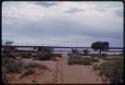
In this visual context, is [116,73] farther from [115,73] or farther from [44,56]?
[44,56]

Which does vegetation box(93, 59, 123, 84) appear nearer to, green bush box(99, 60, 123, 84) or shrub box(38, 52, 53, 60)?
green bush box(99, 60, 123, 84)

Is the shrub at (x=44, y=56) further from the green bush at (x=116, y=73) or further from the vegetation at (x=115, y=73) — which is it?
the green bush at (x=116, y=73)

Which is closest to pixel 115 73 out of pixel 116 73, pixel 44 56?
pixel 116 73

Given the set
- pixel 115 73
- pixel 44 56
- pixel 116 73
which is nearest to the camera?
pixel 116 73

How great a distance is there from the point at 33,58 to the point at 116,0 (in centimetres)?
2166

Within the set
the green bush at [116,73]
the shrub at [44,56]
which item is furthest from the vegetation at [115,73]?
the shrub at [44,56]

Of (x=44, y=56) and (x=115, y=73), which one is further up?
(x=115, y=73)

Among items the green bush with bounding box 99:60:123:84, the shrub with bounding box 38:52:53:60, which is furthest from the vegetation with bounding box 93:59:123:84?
the shrub with bounding box 38:52:53:60

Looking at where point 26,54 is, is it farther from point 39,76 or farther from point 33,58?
point 39,76

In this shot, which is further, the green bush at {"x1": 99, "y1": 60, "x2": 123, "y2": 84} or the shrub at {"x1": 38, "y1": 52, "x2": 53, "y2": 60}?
the shrub at {"x1": 38, "y1": 52, "x2": 53, "y2": 60}

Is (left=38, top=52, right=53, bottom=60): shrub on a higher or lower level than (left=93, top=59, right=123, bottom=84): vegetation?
lower

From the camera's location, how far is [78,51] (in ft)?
99.3

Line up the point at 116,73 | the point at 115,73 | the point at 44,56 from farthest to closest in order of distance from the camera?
the point at 44,56, the point at 115,73, the point at 116,73

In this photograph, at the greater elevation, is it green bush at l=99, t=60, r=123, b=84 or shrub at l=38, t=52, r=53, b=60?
green bush at l=99, t=60, r=123, b=84
